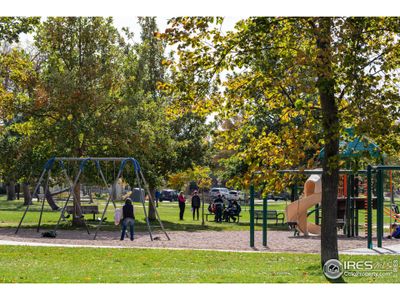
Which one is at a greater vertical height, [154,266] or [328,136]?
[328,136]

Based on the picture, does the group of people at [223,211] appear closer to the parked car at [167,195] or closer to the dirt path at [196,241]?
the dirt path at [196,241]

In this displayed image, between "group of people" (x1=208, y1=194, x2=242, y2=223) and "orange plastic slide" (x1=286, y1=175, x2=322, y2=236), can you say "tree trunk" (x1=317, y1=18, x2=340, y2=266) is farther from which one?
"group of people" (x1=208, y1=194, x2=242, y2=223)

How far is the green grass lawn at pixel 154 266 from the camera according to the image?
13.4 metres

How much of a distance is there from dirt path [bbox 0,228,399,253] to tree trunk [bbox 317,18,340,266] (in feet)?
19.3

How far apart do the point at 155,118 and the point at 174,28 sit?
19.7 meters

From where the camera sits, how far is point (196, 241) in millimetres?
24641

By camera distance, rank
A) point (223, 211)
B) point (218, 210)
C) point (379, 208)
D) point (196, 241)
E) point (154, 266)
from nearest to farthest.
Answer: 1. point (154, 266)
2. point (379, 208)
3. point (196, 241)
4. point (218, 210)
5. point (223, 211)

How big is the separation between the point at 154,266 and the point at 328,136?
15.9ft

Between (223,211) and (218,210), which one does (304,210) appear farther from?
(223,211)

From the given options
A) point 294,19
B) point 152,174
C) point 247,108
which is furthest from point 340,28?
point 152,174

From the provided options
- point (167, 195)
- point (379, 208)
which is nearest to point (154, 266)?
point (379, 208)

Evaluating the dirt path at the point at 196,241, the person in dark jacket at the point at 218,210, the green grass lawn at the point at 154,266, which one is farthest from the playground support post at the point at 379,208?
the person in dark jacket at the point at 218,210

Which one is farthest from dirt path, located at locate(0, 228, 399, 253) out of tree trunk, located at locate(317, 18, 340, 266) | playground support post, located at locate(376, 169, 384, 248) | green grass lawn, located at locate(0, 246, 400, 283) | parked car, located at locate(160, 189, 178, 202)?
parked car, located at locate(160, 189, 178, 202)

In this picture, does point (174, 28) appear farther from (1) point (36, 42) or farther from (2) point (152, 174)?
(2) point (152, 174)
